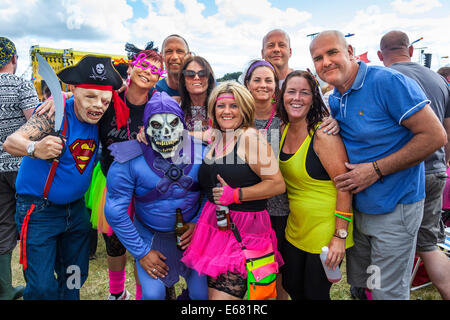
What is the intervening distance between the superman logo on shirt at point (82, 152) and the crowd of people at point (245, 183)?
0.01 meters

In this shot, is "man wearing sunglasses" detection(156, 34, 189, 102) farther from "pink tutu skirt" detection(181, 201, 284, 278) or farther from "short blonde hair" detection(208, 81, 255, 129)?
"pink tutu skirt" detection(181, 201, 284, 278)

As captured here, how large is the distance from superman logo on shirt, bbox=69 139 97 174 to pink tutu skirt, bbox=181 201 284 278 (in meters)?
1.22

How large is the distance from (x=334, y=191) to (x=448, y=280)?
5.41 ft

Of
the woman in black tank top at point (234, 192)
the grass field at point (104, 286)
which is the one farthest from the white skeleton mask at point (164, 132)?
the grass field at point (104, 286)

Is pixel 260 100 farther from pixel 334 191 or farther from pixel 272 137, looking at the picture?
pixel 334 191

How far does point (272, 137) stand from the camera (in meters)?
2.73

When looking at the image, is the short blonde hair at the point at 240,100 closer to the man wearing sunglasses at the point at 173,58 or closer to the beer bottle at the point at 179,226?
the beer bottle at the point at 179,226

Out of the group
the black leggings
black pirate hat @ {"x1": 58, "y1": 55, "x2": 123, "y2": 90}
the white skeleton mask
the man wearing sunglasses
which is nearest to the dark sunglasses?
the man wearing sunglasses

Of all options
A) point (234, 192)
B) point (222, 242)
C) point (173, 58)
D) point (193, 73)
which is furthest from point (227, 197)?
point (173, 58)

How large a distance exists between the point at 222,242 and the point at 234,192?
1.45 feet

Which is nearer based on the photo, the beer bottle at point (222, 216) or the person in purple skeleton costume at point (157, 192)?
the beer bottle at point (222, 216)

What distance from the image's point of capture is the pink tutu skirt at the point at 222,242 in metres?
2.22

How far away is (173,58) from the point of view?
402 centimetres

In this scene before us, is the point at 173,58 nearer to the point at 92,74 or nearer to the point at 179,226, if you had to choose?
the point at 92,74
